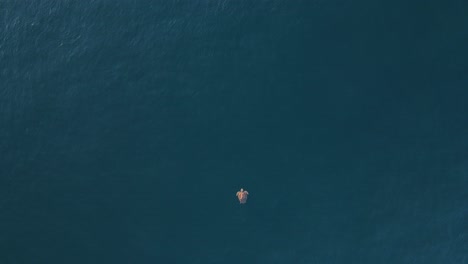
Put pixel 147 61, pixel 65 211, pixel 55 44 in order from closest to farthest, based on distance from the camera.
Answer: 1. pixel 65 211
2. pixel 147 61
3. pixel 55 44

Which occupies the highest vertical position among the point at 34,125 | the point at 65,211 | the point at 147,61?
the point at 147,61

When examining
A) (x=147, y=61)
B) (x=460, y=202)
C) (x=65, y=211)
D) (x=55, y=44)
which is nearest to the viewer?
(x=460, y=202)

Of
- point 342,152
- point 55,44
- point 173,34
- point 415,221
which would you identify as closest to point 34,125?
point 55,44

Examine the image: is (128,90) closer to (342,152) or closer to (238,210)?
(238,210)

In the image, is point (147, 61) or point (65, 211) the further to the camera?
point (147, 61)

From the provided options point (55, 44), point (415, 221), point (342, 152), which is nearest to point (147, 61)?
point (55, 44)

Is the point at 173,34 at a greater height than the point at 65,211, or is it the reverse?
the point at 173,34
